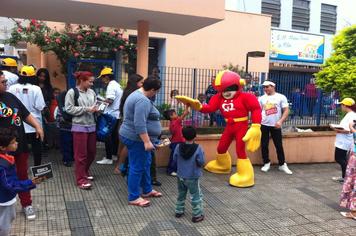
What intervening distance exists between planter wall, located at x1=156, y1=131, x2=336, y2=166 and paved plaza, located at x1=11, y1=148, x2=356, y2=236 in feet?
2.84

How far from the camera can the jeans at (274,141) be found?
22.9 feet

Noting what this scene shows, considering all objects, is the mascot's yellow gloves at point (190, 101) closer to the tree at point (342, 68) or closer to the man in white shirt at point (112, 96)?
the man in white shirt at point (112, 96)

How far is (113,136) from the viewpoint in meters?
6.62

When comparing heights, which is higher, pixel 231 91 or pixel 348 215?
pixel 231 91

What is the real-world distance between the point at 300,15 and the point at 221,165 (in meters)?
14.7

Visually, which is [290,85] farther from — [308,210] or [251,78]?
[308,210]

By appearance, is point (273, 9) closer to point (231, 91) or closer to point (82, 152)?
point (231, 91)

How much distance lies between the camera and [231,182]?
6.02 m

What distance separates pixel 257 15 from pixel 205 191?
38.5 feet

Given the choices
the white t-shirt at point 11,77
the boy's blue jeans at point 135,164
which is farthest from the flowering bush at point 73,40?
the boy's blue jeans at point 135,164

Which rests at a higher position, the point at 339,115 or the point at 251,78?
the point at 251,78

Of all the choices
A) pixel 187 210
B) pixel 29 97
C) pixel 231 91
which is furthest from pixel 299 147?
pixel 29 97

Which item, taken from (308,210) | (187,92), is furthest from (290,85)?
(308,210)

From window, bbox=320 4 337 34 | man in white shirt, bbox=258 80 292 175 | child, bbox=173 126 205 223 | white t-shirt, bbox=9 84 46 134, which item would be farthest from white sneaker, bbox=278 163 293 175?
window, bbox=320 4 337 34
